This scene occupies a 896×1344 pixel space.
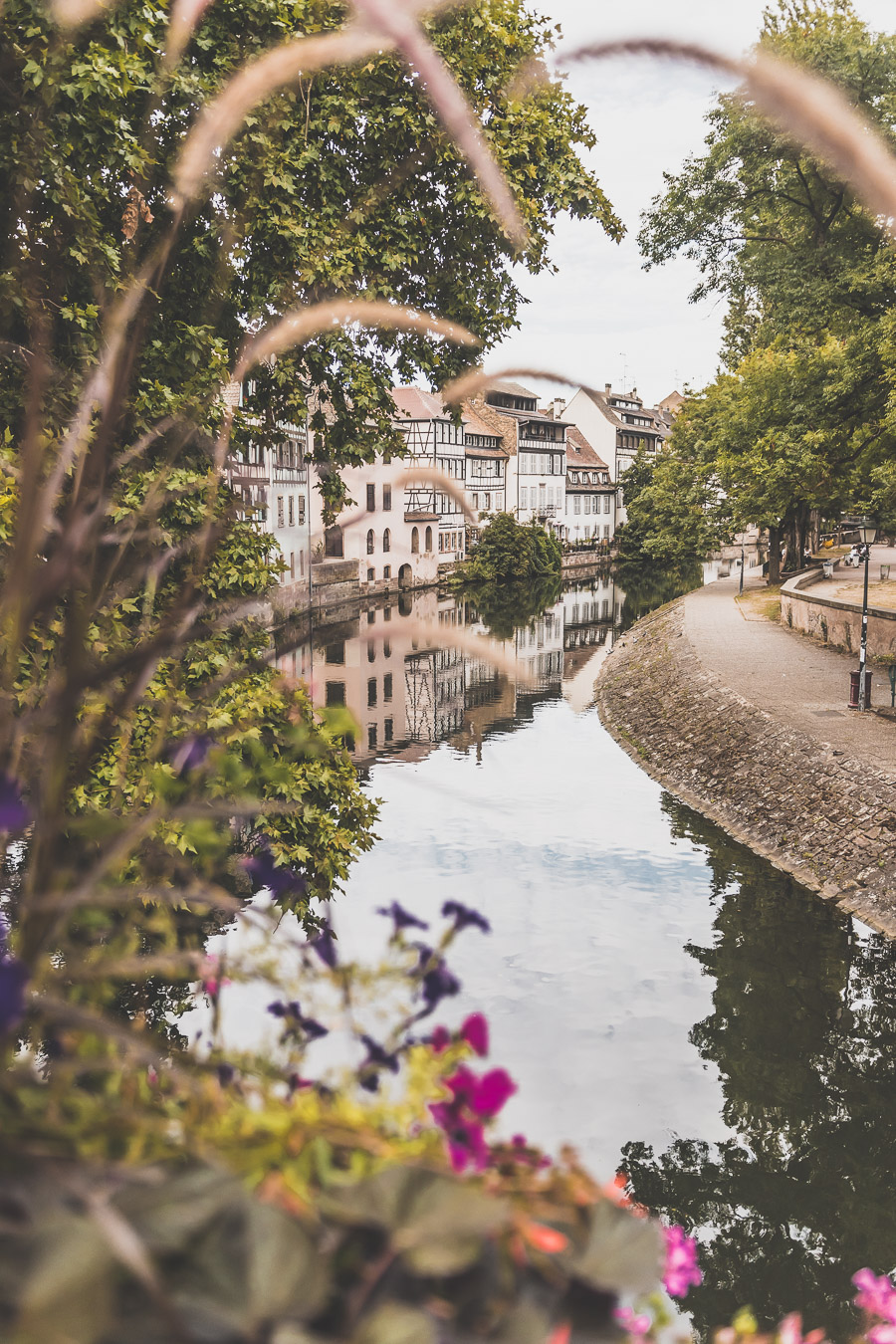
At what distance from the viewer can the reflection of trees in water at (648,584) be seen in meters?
52.1

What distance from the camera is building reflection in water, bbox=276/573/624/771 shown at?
77.9 ft

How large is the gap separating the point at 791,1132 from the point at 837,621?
63.4ft

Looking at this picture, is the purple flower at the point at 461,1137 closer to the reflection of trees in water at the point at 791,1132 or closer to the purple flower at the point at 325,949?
the purple flower at the point at 325,949

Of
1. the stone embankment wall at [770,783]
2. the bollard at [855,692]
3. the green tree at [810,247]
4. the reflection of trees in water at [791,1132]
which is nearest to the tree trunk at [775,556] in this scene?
the stone embankment wall at [770,783]

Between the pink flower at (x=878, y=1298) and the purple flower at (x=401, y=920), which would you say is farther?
the pink flower at (x=878, y=1298)

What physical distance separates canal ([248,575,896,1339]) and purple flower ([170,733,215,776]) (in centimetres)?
35

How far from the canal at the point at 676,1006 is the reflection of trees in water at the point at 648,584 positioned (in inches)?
1171

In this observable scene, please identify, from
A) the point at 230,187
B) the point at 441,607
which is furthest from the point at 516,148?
the point at 441,607

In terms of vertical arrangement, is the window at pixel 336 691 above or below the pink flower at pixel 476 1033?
below

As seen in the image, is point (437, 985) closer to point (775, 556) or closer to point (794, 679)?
point (794, 679)

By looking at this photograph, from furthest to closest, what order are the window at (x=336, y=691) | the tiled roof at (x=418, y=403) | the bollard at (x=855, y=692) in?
the tiled roof at (x=418, y=403), the window at (x=336, y=691), the bollard at (x=855, y=692)

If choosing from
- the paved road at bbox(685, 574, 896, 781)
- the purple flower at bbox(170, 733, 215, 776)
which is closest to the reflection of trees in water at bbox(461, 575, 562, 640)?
the paved road at bbox(685, 574, 896, 781)

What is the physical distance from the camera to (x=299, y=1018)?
154cm

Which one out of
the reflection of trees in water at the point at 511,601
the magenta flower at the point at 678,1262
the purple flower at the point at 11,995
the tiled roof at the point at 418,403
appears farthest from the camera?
the tiled roof at the point at 418,403
